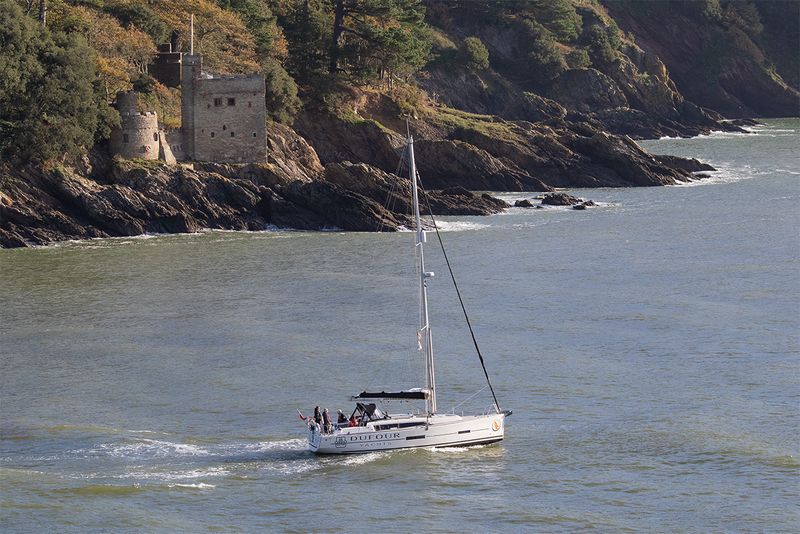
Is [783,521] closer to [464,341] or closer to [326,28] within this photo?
[464,341]

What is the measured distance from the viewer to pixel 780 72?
17512cm

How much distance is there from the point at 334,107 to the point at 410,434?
58745mm

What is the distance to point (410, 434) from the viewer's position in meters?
39.3

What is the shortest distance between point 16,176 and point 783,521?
49078 millimetres

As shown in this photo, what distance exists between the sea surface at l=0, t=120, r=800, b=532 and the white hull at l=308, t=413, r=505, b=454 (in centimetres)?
40

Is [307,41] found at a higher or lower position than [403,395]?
higher

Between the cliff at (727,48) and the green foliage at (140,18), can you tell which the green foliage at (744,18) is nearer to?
the cliff at (727,48)

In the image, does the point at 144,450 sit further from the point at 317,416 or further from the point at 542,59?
the point at 542,59

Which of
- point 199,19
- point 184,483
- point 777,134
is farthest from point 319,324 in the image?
point 777,134

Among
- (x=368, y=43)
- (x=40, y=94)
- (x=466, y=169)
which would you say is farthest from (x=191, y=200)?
(x=368, y=43)

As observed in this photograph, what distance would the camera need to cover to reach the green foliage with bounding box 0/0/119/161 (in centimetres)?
7412

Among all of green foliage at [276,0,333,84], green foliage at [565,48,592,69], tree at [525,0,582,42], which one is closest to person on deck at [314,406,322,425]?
green foliage at [276,0,333,84]

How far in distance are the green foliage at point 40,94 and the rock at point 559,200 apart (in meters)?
27.1

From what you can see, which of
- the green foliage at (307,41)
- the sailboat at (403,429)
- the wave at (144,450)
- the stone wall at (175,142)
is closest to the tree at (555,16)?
the green foliage at (307,41)
